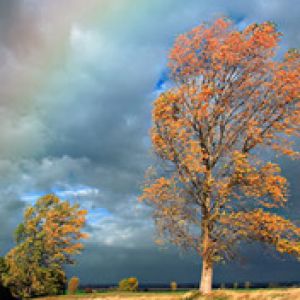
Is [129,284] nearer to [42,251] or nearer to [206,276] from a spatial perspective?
[42,251]

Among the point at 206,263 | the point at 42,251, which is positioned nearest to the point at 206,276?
the point at 206,263

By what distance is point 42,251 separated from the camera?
4303cm

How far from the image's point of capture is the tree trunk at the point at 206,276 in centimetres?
2275

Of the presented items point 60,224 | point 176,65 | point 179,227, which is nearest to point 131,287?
point 60,224

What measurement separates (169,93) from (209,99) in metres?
2.37

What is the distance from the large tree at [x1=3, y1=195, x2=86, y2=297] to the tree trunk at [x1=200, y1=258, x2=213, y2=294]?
2331cm

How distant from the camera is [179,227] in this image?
23.5 metres

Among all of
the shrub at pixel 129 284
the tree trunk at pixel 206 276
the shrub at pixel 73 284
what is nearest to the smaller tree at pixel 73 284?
the shrub at pixel 73 284

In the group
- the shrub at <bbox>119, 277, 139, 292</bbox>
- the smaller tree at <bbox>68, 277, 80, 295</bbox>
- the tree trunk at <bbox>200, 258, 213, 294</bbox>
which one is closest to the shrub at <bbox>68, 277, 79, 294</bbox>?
the smaller tree at <bbox>68, 277, 80, 295</bbox>

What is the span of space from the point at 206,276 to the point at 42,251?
24590 mm

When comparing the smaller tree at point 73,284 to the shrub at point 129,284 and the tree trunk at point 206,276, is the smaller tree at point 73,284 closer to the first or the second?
the shrub at point 129,284

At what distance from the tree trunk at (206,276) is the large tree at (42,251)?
918 inches

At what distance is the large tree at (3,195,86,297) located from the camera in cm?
4212

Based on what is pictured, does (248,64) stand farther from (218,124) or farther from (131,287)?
(131,287)
